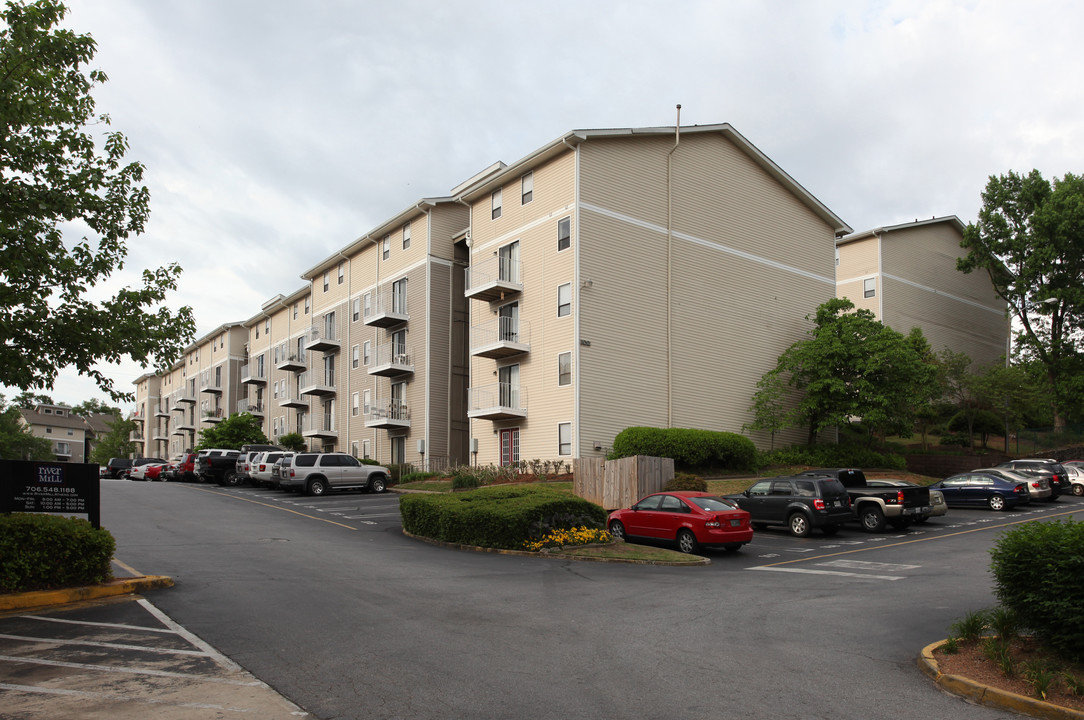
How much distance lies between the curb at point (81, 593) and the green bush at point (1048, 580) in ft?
35.4

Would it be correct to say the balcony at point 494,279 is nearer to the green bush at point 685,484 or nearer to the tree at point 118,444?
the green bush at point 685,484

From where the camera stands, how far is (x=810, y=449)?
3784 cm

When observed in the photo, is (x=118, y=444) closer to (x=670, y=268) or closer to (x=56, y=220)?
(x=670, y=268)

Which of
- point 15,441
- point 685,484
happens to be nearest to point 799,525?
point 685,484

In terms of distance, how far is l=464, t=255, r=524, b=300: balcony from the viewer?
115ft

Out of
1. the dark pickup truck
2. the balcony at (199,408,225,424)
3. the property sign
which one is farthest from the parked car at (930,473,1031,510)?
the balcony at (199,408,225,424)

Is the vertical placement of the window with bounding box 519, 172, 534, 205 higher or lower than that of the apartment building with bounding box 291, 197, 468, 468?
higher

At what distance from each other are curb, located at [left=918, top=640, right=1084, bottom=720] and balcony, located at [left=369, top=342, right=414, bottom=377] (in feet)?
118

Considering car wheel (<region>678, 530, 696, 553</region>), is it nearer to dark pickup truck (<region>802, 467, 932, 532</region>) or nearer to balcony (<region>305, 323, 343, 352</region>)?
dark pickup truck (<region>802, 467, 932, 532</region>)

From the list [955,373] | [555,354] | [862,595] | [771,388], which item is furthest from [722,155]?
[862,595]

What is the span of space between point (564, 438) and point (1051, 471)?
1988cm

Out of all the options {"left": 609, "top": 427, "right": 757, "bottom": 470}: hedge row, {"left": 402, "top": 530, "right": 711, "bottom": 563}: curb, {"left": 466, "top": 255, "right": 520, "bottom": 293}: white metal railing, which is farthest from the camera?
{"left": 466, "top": 255, "right": 520, "bottom": 293}: white metal railing

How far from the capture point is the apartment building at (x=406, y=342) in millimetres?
41625

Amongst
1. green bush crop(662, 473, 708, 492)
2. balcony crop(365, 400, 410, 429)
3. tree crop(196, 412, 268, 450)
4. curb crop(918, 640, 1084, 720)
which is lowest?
curb crop(918, 640, 1084, 720)
